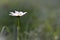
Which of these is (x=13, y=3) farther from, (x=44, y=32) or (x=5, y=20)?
(x=44, y=32)

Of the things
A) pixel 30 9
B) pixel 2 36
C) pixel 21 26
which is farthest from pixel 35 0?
pixel 2 36

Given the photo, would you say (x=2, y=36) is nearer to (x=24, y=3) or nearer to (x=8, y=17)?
(x=8, y=17)

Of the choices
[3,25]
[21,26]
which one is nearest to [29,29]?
[21,26]

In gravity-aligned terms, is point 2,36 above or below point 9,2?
below

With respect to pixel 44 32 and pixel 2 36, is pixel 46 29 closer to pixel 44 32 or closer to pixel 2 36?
pixel 44 32

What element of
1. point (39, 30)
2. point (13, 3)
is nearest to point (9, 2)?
point (13, 3)

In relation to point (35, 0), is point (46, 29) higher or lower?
lower
